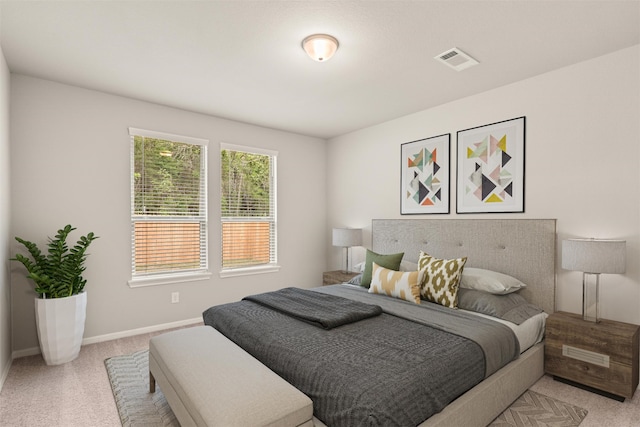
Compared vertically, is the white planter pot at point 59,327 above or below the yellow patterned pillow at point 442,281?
below

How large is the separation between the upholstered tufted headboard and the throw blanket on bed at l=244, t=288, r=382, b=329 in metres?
1.35

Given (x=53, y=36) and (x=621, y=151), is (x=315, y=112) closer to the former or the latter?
(x=53, y=36)

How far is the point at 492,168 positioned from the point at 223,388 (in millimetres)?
3042

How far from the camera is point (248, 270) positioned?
4.53 m

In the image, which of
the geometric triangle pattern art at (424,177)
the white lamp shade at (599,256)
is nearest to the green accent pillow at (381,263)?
the geometric triangle pattern art at (424,177)

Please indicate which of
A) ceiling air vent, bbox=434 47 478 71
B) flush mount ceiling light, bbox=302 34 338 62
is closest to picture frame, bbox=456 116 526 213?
ceiling air vent, bbox=434 47 478 71

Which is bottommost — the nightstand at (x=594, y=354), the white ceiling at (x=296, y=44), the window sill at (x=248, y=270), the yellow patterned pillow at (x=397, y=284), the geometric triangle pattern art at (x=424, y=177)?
the nightstand at (x=594, y=354)

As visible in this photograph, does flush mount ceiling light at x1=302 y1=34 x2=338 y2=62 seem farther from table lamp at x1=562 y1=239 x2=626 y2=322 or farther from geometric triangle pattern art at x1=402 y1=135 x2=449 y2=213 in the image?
table lamp at x1=562 y1=239 x2=626 y2=322

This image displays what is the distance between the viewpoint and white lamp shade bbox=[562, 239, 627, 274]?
233cm

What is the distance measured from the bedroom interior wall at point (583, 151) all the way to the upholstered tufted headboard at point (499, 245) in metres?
0.10

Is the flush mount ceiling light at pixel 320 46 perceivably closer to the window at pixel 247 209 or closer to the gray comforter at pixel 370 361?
the gray comforter at pixel 370 361

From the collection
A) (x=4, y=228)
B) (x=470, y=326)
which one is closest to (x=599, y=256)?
(x=470, y=326)

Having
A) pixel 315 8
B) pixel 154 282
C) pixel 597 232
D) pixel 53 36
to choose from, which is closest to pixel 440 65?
pixel 315 8

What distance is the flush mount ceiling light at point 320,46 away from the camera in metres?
2.36
